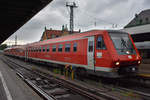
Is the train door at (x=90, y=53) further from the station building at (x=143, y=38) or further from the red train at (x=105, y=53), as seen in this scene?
the station building at (x=143, y=38)

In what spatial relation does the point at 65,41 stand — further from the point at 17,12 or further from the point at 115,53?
the point at 115,53

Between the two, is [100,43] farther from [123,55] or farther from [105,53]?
[123,55]

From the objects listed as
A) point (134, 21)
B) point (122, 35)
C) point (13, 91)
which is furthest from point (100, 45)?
point (134, 21)

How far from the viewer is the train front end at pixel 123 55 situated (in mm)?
7767

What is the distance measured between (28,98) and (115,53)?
4.68 m


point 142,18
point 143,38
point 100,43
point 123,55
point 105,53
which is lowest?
point 123,55

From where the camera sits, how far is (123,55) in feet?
26.3

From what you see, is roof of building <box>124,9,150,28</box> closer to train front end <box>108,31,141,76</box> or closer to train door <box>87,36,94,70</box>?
train front end <box>108,31,141,76</box>

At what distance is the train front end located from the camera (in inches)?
306

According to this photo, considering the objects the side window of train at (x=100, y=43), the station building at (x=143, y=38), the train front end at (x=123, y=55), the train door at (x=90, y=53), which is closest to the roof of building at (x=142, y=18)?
the station building at (x=143, y=38)

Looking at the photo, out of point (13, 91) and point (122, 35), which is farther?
point (122, 35)

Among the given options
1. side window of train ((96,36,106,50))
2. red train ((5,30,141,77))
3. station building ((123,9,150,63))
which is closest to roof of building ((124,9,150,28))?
station building ((123,9,150,63))

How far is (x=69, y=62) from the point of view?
36.5 feet

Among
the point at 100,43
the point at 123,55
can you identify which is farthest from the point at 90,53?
the point at 123,55
